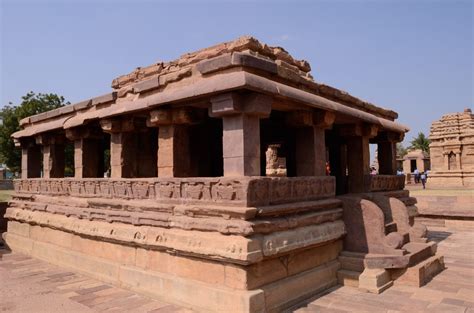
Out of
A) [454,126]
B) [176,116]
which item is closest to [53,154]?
[176,116]

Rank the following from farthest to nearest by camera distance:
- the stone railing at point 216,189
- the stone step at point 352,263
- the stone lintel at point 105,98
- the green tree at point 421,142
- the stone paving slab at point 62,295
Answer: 1. the green tree at point 421,142
2. the stone lintel at point 105,98
3. the stone step at point 352,263
4. the stone paving slab at point 62,295
5. the stone railing at point 216,189

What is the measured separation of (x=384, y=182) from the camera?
7.81 metres

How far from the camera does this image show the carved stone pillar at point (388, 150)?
28.1 ft

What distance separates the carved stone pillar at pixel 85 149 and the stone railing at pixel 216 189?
0.49 m

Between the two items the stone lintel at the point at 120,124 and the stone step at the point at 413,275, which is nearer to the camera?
the stone step at the point at 413,275

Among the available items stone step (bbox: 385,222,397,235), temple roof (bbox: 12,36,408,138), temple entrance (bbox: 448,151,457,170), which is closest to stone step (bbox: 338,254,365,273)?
stone step (bbox: 385,222,397,235)

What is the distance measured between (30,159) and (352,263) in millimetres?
8213

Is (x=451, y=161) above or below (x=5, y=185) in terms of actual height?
above

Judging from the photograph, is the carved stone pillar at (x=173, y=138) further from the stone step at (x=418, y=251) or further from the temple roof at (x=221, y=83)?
the stone step at (x=418, y=251)

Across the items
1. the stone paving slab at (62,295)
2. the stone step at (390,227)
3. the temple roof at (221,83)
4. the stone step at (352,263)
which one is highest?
the temple roof at (221,83)

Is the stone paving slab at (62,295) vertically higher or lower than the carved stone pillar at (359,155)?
lower

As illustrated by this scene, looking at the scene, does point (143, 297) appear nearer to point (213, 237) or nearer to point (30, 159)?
point (213, 237)

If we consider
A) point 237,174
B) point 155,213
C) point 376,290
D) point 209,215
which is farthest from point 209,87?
point 376,290

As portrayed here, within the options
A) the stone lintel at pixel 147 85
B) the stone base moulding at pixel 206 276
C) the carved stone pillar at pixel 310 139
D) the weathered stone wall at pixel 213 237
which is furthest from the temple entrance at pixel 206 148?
the stone base moulding at pixel 206 276
